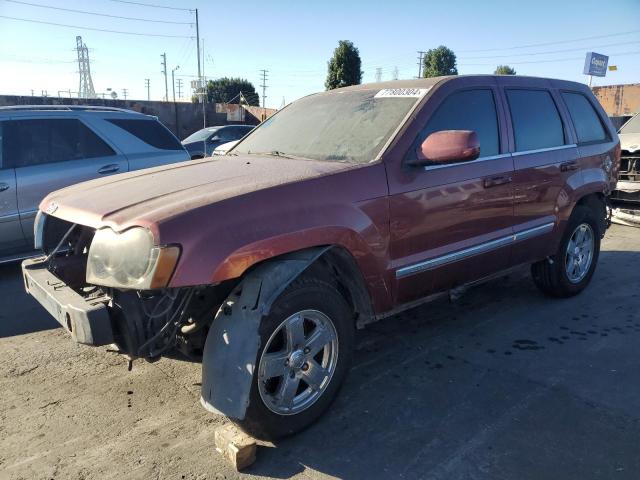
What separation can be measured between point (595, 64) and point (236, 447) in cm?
3174

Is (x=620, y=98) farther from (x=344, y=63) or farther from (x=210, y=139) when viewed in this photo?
(x=210, y=139)

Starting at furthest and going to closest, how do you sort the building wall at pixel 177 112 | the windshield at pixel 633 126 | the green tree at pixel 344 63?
the green tree at pixel 344 63 < the building wall at pixel 177 112 < the windshield at pixel 633 126

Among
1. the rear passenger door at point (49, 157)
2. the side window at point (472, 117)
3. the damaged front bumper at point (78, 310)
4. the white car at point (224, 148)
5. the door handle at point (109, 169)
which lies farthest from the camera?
the door handle at point (109, 169)

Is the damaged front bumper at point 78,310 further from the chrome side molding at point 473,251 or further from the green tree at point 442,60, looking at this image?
the green tree at point 442,60

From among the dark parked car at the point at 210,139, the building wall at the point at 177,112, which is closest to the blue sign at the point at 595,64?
the building wall at the point at 177,112

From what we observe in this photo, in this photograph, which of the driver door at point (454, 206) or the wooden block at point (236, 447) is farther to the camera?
the driver door at point (454, 206)

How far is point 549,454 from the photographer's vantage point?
269cm

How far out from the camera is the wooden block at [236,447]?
101 inches

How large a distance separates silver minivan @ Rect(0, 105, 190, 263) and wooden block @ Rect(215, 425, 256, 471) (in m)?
4.00

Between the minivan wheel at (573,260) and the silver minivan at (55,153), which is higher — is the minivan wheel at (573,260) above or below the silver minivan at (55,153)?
below

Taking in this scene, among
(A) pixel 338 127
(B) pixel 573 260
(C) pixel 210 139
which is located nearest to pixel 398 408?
(A) pixel 338 127

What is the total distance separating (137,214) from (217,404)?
3.21 ft

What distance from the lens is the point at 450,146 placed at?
312cm

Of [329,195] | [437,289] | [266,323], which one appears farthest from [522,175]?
[266,323]
